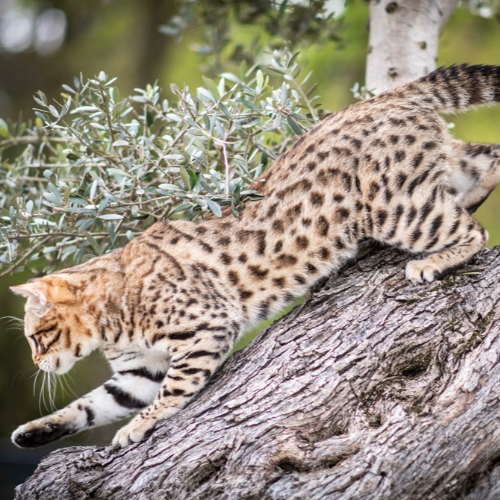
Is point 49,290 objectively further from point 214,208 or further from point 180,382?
point 214,208

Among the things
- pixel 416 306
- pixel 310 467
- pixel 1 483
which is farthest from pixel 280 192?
pixel 1 483

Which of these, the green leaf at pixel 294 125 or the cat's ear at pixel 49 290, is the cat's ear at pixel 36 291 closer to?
the cat's ear at pixel 49 290

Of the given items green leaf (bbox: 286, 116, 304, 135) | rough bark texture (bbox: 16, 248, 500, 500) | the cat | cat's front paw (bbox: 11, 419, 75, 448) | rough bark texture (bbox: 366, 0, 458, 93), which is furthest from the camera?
rough bark texture (bbox: 366, 0, 458, 93)

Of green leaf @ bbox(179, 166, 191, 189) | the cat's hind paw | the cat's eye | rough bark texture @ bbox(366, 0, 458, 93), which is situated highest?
rough bark texture @ bbox(366, 0, 458, 93)

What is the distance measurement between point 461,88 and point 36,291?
10.3ft

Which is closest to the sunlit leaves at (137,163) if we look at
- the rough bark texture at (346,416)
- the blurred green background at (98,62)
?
the rough bark texture at (346,416)

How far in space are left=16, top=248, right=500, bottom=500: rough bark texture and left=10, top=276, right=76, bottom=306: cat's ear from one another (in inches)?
39.8

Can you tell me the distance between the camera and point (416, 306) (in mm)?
4340

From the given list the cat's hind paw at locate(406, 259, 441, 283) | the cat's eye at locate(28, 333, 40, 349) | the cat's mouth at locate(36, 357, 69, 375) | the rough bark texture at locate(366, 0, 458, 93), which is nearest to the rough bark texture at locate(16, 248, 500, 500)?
the cat's hind paw at locate(406, 259, 441, 283)

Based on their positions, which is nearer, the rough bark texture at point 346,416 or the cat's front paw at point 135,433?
the rough bark texture at point 346,416

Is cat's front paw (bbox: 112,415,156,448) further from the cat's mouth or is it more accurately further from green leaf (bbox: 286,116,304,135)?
green leaf (bbox: 286,116,304,135)

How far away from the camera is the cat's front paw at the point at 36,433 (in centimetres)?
490

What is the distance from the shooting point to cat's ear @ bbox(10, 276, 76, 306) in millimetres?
4812

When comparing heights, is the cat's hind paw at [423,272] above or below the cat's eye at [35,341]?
above
